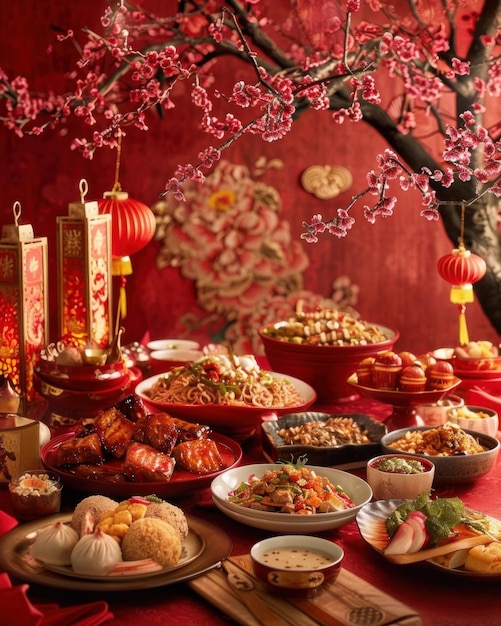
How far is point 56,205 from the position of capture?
4.60 m

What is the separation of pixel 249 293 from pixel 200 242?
0.37 meters

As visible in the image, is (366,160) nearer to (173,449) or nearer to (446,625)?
(173,449)

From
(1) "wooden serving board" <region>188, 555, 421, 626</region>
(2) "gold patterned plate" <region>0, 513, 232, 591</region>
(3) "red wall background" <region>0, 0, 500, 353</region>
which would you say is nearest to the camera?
(1) "wooden serving board" <region>188, 555, 421, 626</region>

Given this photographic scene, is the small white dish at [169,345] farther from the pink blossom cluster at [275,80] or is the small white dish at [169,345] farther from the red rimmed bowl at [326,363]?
the pink blossom cluster at [275,80]

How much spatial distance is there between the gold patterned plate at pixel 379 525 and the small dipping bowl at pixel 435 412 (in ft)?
2.10

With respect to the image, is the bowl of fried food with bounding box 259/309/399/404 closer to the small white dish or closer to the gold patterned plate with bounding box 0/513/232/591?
the small white dish

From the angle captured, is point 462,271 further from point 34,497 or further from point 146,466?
point 34,497

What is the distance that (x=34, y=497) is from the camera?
6.39ft

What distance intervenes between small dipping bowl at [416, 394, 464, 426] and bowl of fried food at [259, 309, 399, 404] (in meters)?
0.35

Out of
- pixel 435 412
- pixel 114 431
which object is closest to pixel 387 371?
pixel 435 412

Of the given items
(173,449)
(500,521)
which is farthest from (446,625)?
(173,449)

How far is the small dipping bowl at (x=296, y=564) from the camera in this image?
1.58 meters

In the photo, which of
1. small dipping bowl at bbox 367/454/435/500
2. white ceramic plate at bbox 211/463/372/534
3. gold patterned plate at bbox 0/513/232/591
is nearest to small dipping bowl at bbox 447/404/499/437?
small dipping bowl at bbox 367/454/435/500

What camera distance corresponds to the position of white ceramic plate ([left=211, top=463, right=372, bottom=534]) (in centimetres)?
185
